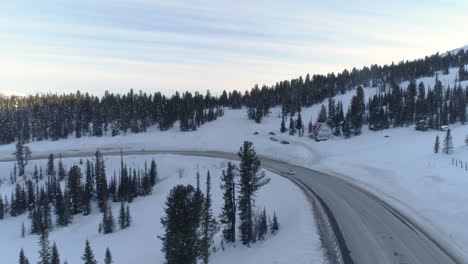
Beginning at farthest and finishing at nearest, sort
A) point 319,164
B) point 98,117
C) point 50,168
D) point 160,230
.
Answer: point 98,117 → point 50,168 → point 319,164 → point 160,230

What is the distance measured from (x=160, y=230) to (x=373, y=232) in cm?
3949

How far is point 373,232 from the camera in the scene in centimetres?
3694

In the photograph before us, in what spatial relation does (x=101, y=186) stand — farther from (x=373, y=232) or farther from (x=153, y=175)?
(x=373, y=232)

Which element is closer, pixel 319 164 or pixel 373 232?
pixel 373 232

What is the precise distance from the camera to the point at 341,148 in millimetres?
106938

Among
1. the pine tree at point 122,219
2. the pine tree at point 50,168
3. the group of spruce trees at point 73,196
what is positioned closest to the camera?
the pine tree at point 122,219

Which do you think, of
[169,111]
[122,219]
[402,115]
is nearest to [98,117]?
[169,111]

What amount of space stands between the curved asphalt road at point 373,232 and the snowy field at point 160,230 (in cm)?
345

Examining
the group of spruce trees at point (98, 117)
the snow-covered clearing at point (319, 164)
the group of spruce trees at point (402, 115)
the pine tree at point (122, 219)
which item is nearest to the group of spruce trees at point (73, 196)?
the snow-covered clearing at point (319, 164)

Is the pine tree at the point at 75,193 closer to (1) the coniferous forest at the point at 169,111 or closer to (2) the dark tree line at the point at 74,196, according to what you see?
(2) the dark tree line at the point at 74,196

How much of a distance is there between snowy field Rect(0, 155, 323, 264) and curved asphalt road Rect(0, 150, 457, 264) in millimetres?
3451

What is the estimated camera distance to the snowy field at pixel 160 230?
3559cm

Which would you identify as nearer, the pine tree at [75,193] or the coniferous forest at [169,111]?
the pine tree at [75,193]

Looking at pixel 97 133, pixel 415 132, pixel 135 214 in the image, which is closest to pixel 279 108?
pixel 415 132
